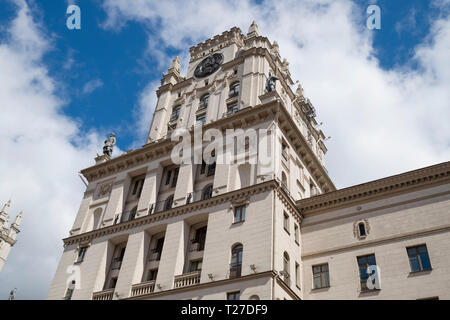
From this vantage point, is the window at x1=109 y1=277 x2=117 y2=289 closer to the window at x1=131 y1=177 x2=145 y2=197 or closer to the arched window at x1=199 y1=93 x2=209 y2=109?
the window at x1=131 y1=177 x2=145 y2=197

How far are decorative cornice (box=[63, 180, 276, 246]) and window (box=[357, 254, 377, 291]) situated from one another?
27.1 feet

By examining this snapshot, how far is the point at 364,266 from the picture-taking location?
1248 inches

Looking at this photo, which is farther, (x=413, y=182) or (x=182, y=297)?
(x=413, y=182)

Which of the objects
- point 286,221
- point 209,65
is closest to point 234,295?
point 286,221

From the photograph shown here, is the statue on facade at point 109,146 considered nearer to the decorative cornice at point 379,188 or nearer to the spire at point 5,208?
the decorative cornice at point 379,188

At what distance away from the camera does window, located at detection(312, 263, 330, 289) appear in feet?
107

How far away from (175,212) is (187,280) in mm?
6566

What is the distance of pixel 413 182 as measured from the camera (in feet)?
109

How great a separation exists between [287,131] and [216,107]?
8.97 meters

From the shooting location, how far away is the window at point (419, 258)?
2955cm

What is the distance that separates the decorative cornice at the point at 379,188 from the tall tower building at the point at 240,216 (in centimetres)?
8
